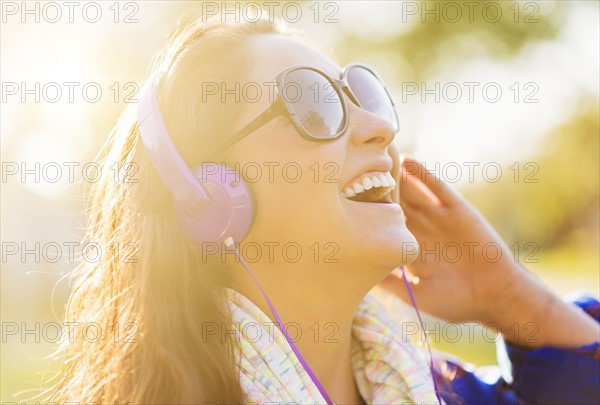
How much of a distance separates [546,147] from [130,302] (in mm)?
17223

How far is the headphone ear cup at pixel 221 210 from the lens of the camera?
84.1 inches

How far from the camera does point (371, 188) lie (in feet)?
7.59

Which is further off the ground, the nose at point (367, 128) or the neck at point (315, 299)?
the nose at point (367, 128)

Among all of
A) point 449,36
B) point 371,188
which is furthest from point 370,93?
point 449,36

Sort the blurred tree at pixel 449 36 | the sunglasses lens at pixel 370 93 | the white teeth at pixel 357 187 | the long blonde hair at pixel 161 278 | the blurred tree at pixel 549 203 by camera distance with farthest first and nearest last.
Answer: the blurred tree at pixel 549 203 < the blurred tree at pixel 449 36 < the sunglasses lens at pixel 370 93 < the white teeth at pixel 357 187 < the long blonde hair at pixel 161 278

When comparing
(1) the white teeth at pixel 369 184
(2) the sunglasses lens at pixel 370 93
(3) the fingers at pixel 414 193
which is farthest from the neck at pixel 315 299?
(3) the fingers at pixel 414 193

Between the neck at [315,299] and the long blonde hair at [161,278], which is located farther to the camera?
the neck at [315,299]

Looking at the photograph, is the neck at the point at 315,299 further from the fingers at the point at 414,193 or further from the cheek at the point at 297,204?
the fingers at the point at 414,193

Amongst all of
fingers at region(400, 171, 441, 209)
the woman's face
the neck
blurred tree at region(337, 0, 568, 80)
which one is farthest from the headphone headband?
blurred tree at region(337, 0, 568, 80)

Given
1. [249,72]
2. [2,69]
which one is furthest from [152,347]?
[2,69]

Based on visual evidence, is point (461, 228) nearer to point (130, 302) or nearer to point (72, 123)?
point (130, 302)

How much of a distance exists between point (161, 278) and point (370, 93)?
92 centimetres

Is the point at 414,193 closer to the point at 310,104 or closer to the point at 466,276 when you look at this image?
the point at 466,276

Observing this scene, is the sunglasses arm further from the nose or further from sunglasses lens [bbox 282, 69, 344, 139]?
the nose
